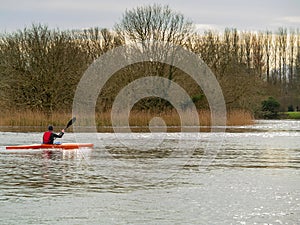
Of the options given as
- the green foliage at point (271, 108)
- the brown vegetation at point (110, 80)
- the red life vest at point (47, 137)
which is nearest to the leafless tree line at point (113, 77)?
the brown vegetation at point (110, 80)

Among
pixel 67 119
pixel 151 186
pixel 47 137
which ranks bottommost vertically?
pixel 151 186

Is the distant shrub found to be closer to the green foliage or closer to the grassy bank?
the green foliage

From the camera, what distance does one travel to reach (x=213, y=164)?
16.5 meters

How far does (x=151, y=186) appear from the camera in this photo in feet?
40.2

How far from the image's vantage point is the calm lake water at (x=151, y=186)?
941cm

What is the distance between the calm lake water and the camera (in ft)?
30.9

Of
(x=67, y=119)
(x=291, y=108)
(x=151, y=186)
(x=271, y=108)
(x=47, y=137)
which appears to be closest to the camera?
(x=151, y=186)

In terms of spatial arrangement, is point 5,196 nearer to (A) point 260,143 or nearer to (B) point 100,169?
(B) point 100,169

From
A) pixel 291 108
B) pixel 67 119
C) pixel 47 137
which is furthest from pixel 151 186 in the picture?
pixel 291 108

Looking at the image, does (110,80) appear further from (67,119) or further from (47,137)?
(47,137)

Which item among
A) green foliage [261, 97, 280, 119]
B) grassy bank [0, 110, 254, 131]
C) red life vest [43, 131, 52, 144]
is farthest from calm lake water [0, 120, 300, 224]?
green foliage [261, 97, 280, 119]

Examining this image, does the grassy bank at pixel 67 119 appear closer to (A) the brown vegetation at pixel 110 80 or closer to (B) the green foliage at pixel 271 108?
(A) the brown vegetation at pixel 110 80

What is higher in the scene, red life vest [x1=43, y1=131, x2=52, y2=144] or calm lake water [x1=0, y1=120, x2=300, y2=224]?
red life vest [x1=43, y1=131, x2=52, y2=144]

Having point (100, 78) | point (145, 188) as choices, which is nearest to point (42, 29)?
point (100, 78)
